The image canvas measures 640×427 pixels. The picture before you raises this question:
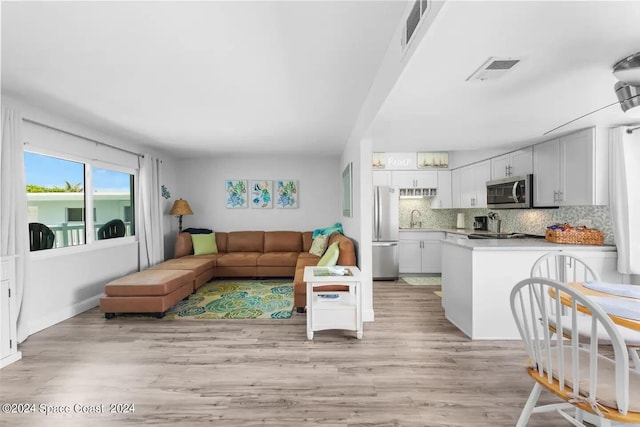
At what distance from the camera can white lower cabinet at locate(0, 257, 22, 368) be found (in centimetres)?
267

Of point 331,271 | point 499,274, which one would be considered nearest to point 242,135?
point 331,271

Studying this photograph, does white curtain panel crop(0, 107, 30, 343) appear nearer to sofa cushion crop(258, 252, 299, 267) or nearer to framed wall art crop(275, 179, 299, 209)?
sofa cushion crop(258, 252, 299, 267)

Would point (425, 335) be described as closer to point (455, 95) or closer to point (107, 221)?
point (455, 95)

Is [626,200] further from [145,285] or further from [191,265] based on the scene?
[191,265]

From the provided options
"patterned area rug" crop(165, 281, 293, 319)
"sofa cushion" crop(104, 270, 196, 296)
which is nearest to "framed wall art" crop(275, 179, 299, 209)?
"patterned area rug" crop(165, 281, 293, 319)

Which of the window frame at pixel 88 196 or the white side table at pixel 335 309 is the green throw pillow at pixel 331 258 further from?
the window frame at pixel 88 196

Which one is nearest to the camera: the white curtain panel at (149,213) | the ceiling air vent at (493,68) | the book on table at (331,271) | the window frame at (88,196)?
the ceiling air vent at (493,68)

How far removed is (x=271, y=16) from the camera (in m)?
1.79

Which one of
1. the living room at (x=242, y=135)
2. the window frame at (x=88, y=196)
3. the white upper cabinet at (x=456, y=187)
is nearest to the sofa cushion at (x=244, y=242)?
the window frame at (x=88, y=196)

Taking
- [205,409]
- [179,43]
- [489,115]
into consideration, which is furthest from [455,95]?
[205,409]

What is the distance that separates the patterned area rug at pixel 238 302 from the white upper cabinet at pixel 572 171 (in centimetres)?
341

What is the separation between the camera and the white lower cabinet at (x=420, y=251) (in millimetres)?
5961

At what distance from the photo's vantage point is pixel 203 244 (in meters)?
5.98

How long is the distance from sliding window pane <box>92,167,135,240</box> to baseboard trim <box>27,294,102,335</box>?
0.89 meters
